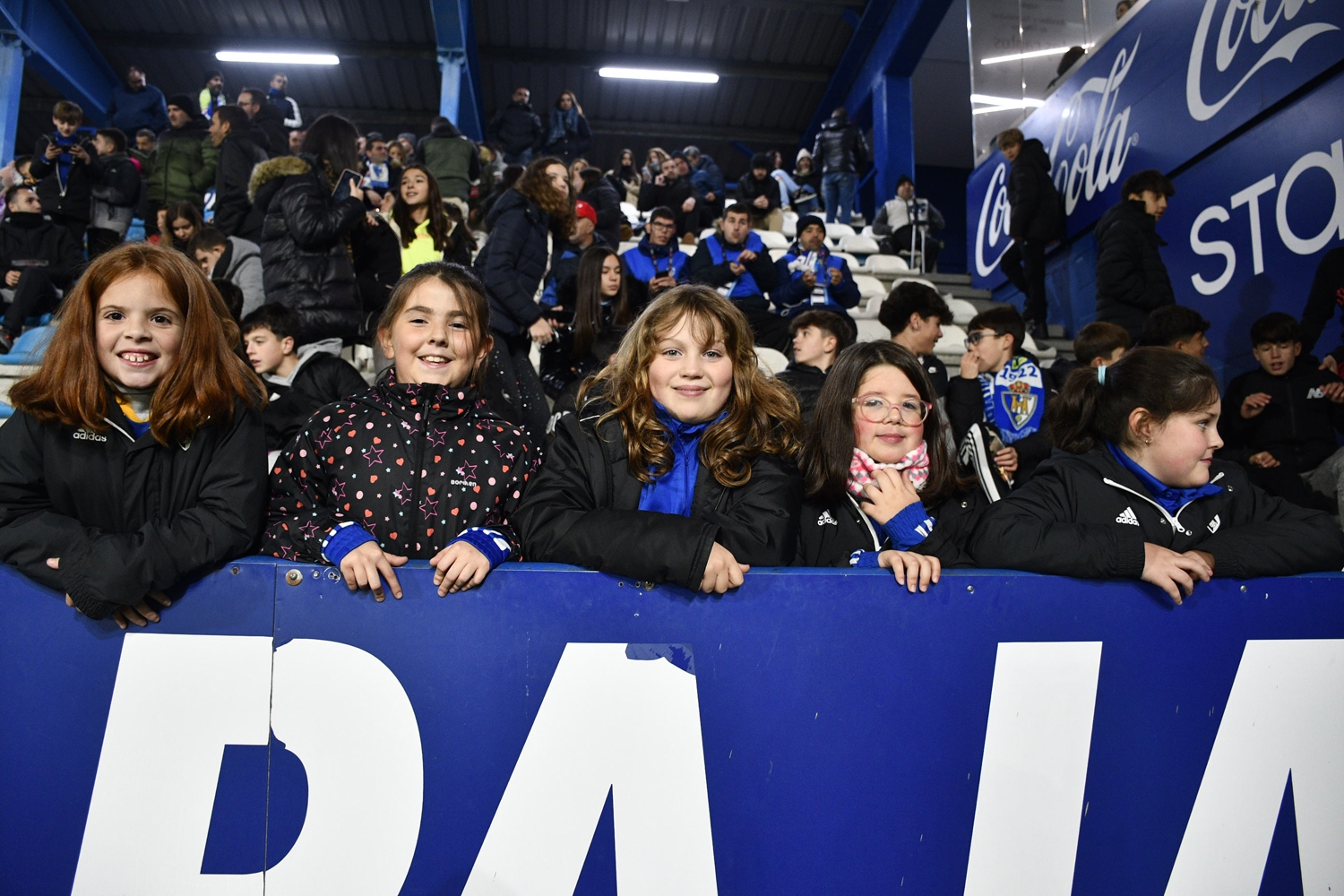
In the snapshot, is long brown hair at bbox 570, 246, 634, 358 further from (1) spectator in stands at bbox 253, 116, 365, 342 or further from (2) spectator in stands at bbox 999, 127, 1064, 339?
(2) spectator in stands at bbox 999, 127, 1064, 339

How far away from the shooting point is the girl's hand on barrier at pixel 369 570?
1.46 metres

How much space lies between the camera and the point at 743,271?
222 inches

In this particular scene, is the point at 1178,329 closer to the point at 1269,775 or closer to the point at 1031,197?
the point at 1269,775

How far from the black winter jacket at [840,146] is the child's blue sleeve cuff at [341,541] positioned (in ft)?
37.6

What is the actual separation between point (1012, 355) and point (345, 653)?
370 cm

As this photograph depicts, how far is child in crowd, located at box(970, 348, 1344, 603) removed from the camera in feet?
5.32

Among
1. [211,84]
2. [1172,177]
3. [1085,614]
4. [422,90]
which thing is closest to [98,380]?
[1085,614]

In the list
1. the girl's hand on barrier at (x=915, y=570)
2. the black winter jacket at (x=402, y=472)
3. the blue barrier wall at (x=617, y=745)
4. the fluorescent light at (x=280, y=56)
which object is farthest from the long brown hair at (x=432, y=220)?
the fluorescent light at (x=280, y=56)

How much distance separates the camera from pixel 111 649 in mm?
1472

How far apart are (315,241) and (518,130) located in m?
8.75

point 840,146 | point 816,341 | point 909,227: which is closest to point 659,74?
point 840,146

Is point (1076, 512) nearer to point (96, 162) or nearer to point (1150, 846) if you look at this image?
point (1150, 846)

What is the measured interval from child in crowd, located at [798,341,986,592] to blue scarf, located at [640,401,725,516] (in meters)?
0.33

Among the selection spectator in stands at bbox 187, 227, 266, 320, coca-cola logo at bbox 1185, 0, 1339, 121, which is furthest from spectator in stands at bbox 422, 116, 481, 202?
coca-cola logo at bbox 1185, 0, 1339, 121
